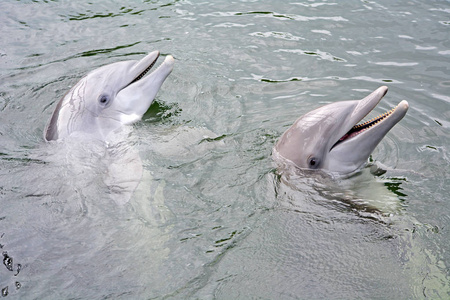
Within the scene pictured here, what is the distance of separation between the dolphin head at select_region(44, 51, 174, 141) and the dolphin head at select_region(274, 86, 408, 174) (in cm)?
225

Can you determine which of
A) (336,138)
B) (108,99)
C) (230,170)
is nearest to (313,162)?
(336,138)

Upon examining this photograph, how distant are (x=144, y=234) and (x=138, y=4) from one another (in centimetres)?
689

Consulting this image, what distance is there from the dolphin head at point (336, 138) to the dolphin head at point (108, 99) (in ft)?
7.39

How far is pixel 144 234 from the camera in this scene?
514 cm

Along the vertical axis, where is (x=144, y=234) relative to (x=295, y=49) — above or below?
below

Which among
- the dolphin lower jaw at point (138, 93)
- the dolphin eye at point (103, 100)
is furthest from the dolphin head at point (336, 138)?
the dolphin eye at point (103, 100)

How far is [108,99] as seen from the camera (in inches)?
266

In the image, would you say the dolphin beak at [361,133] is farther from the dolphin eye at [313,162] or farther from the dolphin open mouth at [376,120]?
the dolphin eye at [313,162]

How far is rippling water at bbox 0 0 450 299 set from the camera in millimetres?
4613

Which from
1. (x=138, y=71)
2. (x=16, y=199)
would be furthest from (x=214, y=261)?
(x=138, y=71)

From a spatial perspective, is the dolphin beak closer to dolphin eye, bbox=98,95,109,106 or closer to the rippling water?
the rippling water

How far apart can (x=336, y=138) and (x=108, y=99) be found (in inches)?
123

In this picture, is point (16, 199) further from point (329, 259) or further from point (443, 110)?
point (443, 110)

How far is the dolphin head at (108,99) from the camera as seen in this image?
6.53 metres
